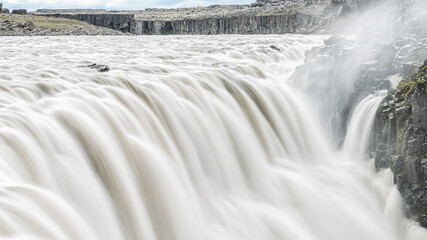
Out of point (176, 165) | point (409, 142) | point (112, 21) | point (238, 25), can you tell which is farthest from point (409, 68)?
point (112, 21)

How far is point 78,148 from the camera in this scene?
6910 mm

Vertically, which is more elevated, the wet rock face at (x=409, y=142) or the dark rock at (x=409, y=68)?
the dark rock at (x=409, y=68)

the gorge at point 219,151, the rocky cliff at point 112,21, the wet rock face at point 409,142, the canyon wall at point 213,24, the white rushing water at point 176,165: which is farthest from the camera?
the rocky cliff at point 112,21

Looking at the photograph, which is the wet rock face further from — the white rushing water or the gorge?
the white rushing water

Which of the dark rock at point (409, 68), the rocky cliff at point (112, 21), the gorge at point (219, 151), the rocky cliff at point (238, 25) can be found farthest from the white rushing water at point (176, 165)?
the rocky cliff at point (112, 21)

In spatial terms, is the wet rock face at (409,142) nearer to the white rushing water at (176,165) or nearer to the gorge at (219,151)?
the gorge at (219,151)

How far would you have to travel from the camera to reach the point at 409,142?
27.1ft

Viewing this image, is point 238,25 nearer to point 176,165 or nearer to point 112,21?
point 112,21

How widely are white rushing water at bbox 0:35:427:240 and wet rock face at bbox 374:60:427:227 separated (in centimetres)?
41

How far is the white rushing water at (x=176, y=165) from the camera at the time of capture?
594 cm

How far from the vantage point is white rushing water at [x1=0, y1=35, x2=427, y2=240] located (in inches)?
234

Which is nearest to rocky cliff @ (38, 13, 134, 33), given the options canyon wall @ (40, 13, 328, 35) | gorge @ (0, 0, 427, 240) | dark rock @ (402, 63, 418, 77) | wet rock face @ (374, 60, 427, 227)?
canyon wall @ (40, 13, 328, 35)

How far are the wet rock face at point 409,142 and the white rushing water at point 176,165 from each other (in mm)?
408

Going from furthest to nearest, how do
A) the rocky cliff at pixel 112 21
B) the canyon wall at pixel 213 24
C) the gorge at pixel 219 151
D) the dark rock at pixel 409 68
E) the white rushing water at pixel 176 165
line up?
the rocky cliff at pixel 112 21 → the canyon wall at pixel 213 24 → the dark rock at pixel 409 68 → the gorge at pixel 219 151 → the white rushing water at pixel 176 165
